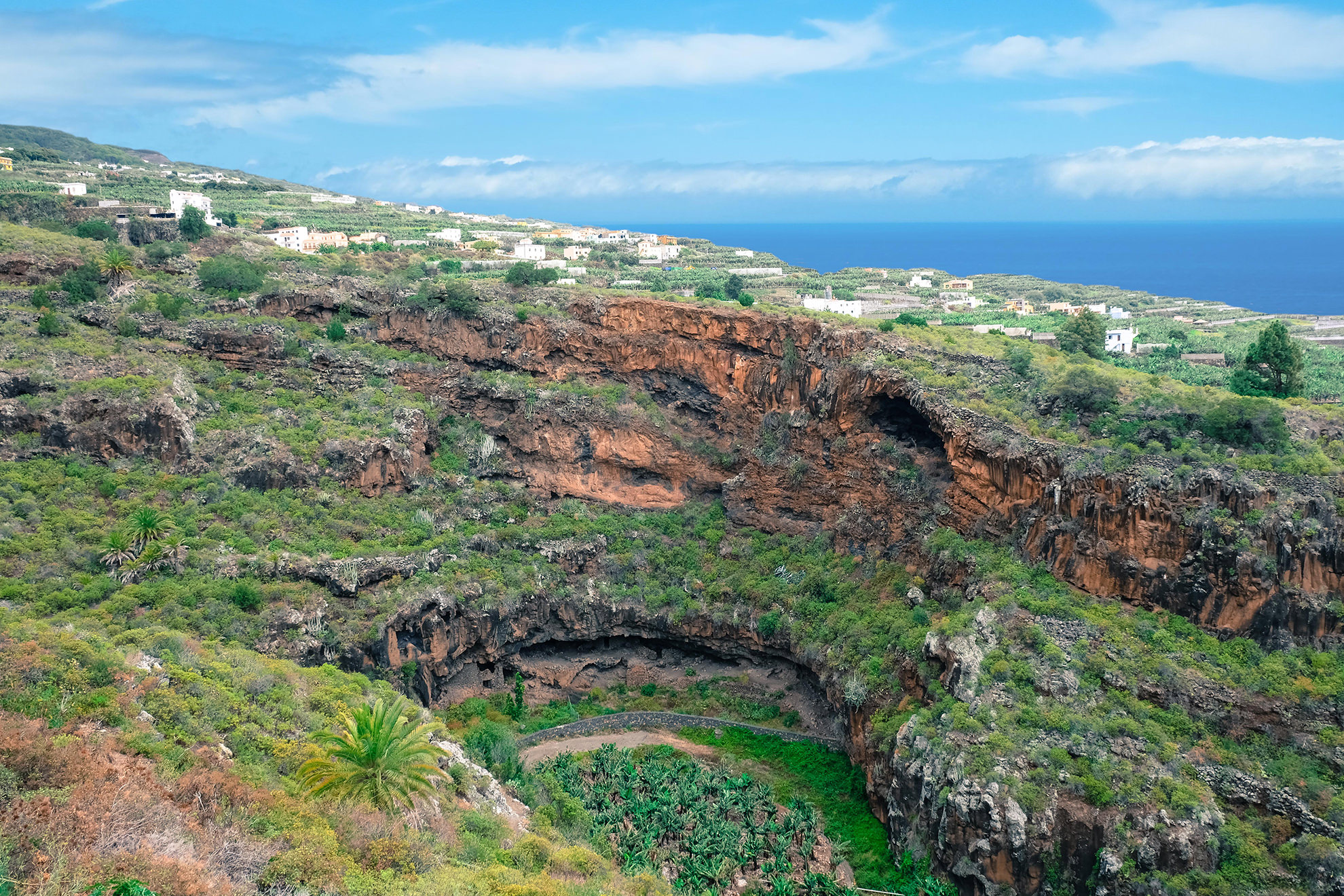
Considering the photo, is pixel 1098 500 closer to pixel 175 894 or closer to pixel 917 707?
pixel 917 707

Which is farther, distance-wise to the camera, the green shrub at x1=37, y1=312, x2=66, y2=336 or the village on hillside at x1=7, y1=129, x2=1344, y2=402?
the village on hillside at x1=7, y1=129, x2=1344, y2=402

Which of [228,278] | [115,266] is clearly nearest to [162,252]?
[115,266]

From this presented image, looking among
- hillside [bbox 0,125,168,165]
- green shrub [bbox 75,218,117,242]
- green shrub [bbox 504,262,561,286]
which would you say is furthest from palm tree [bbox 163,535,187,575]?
hillside [bbox 0,125,168,165]

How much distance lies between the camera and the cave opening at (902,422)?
151ft

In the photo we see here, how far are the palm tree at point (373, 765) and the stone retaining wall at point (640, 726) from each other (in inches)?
690

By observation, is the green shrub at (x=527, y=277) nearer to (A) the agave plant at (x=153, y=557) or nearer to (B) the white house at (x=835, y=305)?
(B) the white house at (x=835, y=305)

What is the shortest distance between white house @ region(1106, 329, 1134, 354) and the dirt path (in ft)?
140

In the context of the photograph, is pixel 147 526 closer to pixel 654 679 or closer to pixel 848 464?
pixel 654 679

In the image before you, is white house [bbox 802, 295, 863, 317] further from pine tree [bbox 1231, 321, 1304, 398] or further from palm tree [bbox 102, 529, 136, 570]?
palm tree [bbox 102, 529, 136, 570]

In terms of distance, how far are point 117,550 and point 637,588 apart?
23825mm

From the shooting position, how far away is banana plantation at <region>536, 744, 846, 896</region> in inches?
1332

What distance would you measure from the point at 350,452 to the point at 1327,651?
43303mm

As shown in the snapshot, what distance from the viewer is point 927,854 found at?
33.0m

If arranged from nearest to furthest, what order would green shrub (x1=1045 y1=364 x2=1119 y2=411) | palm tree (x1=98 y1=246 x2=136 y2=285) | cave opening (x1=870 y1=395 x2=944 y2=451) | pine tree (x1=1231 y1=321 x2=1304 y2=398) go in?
green shrub (x1=1045 y1=364 x2=1119 y2=411)
cave opening (x1=870 y1=395 x2=944 y2=451)
pine tree (x1=1231 y1=321 x2=1304 y2=398)
palm tree (x1=98 y1=246 x2=136 y2=285)
